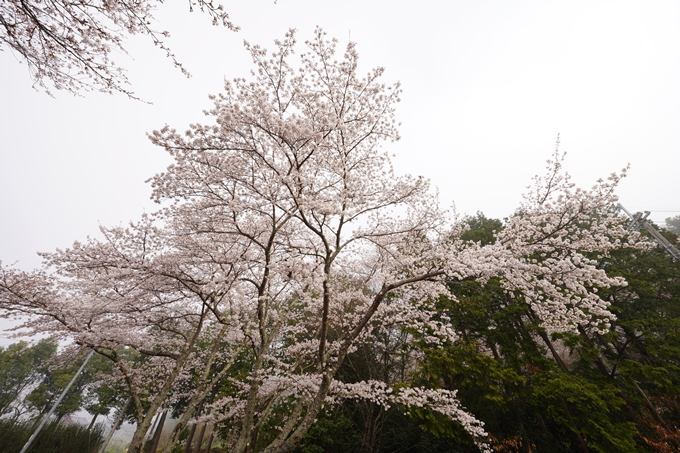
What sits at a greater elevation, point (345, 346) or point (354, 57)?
point (354, 57)

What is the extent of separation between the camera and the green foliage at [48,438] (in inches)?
579

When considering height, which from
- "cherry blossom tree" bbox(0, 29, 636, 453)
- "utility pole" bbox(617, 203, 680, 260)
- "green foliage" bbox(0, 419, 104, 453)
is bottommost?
"green foliage" bbox(0, 419, 104, 453)

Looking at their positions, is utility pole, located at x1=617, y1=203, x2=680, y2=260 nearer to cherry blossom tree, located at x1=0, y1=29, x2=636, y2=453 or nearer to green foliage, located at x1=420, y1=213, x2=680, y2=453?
green foliage, located at x1=420, y1=213, x2=680, y2=453

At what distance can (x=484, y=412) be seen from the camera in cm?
905

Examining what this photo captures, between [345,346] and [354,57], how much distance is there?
6.03m

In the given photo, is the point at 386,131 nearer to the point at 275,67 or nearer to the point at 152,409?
the point at 275,67

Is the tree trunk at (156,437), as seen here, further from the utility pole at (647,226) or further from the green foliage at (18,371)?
the utility pole at (647,226)

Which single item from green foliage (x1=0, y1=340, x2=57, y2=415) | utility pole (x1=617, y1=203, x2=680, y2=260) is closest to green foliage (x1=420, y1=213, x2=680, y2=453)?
utility pole (x1=617, y1=203, x2=680, y2=260)

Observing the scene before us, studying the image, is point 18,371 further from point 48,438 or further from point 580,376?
point 580,376

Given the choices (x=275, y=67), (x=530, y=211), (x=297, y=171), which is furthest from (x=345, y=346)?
(x=275, y=67)

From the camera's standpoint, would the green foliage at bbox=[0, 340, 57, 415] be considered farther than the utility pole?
Yes

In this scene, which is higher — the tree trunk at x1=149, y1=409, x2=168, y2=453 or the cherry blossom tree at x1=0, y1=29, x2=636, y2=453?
the cherry blossom tree at x1=0, y1=29, x2=636, y2=453

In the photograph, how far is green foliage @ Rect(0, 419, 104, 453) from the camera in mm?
14711

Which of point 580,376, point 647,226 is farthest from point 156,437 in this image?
point 647,226
